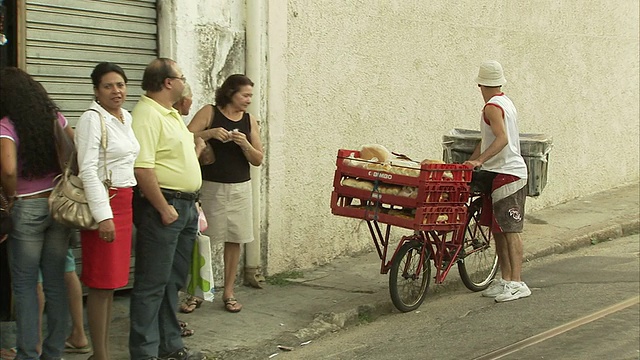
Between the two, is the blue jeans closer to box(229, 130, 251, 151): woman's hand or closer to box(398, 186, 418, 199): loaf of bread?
box(229, 130, 251, 151): woman's hand

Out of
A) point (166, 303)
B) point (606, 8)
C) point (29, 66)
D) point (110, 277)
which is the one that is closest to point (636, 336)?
point (166, 303)

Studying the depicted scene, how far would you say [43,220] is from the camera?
5316 millimetres

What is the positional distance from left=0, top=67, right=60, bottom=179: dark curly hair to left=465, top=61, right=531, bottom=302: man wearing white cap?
3347 millimetres

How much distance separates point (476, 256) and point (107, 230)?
3997mm

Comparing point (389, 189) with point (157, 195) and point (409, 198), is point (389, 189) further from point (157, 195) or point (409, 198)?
point (157, 195)

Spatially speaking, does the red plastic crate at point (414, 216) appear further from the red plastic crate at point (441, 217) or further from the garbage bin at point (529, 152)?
the garbage bin at point (529, 152)

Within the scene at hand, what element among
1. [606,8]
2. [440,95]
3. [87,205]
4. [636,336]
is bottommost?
[636,336]

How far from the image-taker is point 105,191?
206 inches

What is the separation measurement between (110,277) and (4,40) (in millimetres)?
1863

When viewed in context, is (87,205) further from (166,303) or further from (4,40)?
(4,40)

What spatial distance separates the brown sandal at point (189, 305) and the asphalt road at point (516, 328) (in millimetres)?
960

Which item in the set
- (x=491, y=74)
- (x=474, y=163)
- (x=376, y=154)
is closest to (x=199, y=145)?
(x=376, y=154)

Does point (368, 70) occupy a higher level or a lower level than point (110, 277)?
higher

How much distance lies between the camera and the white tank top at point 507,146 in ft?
24.8
